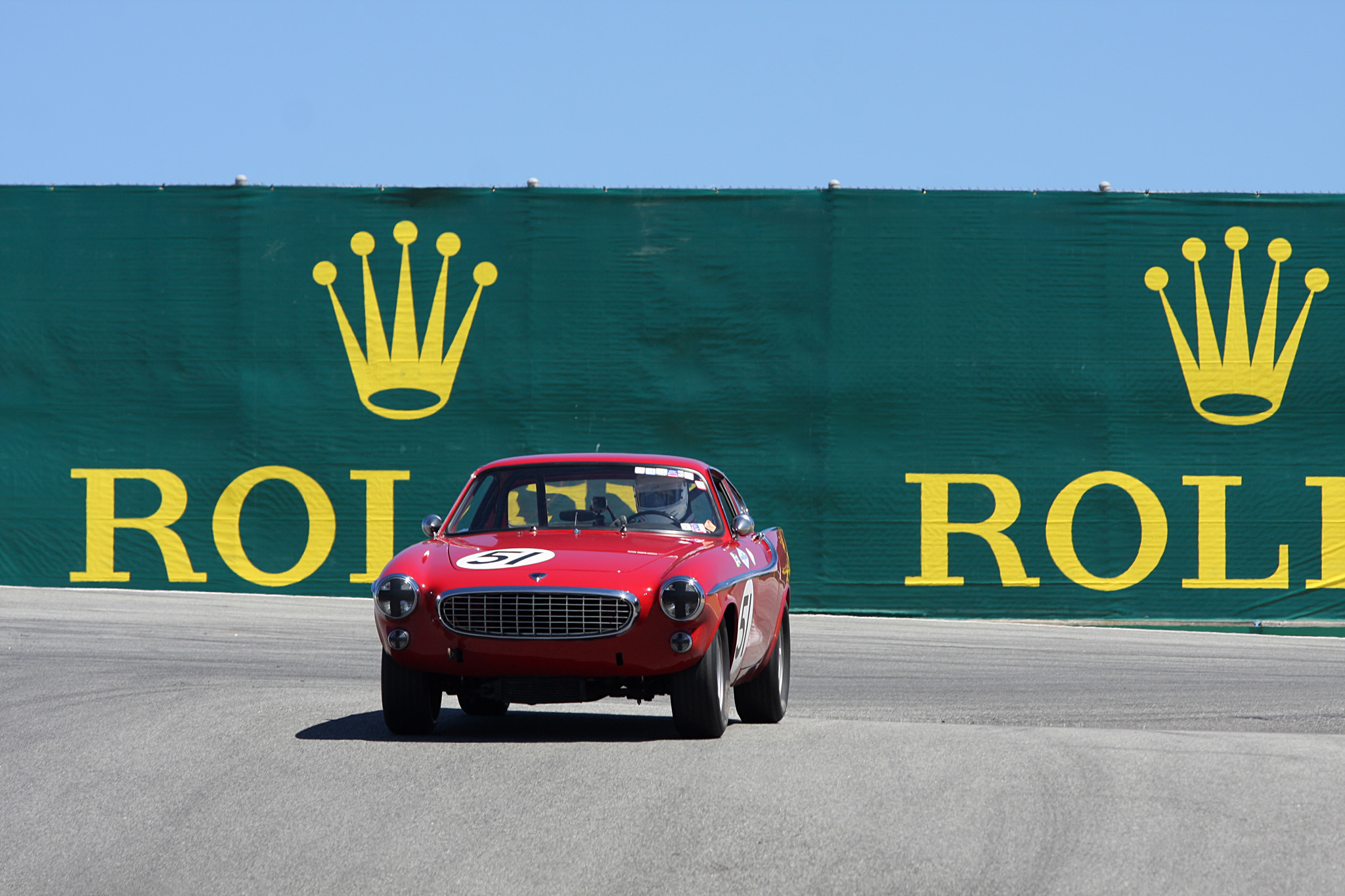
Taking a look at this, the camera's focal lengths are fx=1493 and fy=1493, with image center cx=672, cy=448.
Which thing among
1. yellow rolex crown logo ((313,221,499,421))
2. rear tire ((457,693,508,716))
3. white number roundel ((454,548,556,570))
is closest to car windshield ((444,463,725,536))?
white number roundel ((454,548,556,570))

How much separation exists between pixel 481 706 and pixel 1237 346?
11.2 m

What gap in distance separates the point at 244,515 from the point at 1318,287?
11897 millimetres

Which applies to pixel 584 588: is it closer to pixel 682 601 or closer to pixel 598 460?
pixel 682 601

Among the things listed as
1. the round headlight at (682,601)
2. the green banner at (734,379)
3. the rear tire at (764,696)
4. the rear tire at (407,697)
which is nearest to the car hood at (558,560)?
the round headlight at (682,601)

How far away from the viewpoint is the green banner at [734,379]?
16.0 meters

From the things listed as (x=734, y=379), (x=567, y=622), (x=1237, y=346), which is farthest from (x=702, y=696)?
(x=1237, y=346)

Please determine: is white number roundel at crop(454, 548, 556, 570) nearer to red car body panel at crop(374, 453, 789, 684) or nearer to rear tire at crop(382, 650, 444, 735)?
red car body panel at crop(374, 453, 789, 684)

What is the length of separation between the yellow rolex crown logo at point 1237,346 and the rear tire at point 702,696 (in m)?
10.8

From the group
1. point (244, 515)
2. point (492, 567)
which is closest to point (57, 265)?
point (244, 515)

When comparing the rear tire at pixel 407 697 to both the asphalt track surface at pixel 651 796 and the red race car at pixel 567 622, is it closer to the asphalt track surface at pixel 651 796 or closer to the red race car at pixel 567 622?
the red race car at pixel 567 622

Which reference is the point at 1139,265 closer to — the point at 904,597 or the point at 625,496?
the point at 904,597

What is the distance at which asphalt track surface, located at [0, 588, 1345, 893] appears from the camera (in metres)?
4.70

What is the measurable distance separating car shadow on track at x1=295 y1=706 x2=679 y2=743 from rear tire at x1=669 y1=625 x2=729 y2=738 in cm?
14

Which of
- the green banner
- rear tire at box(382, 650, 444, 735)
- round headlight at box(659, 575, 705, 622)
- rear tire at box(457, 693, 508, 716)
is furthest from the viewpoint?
the green banner
